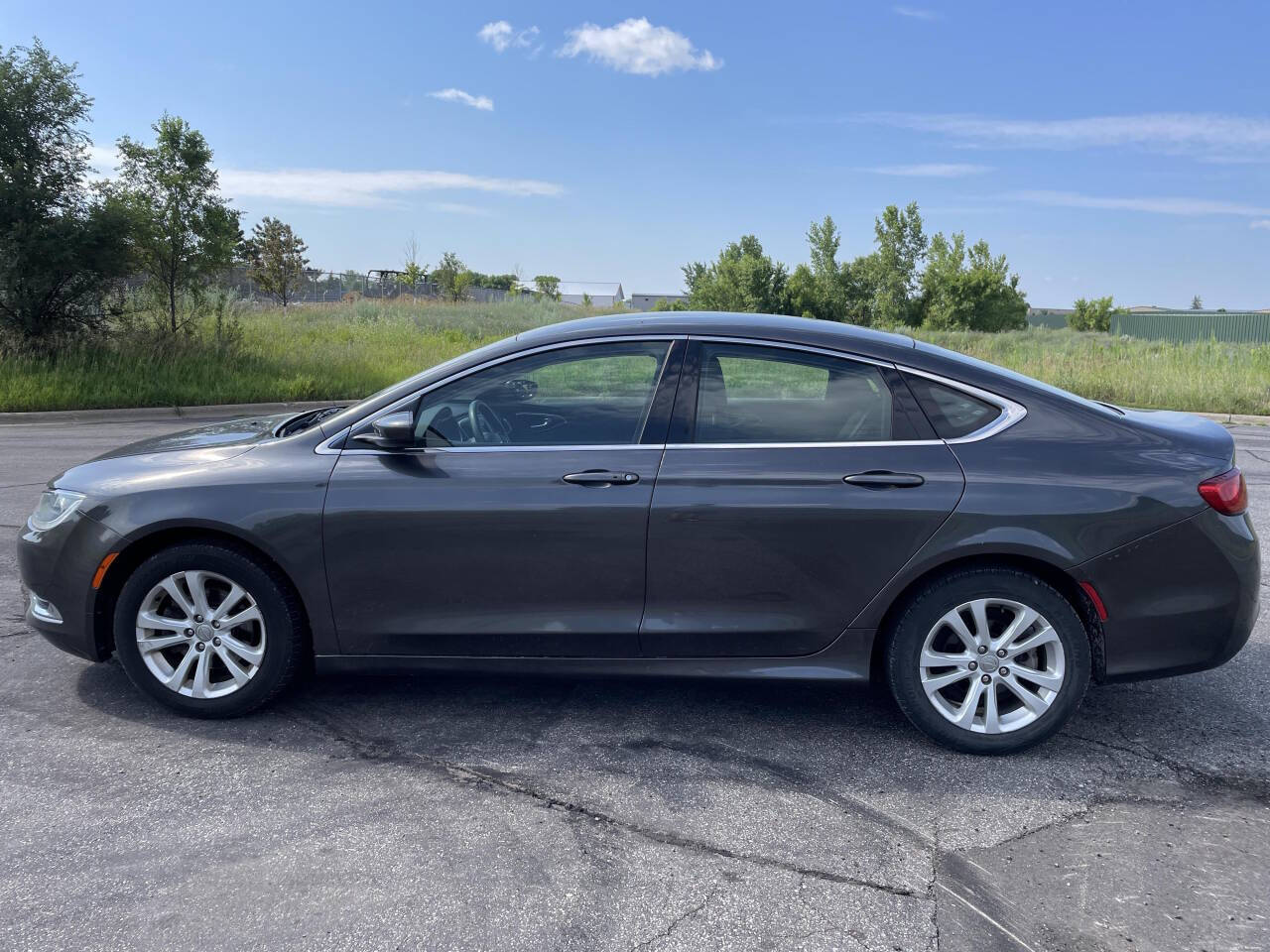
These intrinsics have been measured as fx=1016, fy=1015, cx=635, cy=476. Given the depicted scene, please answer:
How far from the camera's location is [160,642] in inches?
155

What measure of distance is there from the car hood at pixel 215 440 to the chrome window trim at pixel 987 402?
2.61m

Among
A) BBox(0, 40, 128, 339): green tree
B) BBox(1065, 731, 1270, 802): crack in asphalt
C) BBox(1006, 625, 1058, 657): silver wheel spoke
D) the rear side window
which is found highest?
BBox(0, 40, 128, 339): green tree

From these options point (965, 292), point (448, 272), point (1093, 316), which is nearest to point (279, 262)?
point (448, 272)

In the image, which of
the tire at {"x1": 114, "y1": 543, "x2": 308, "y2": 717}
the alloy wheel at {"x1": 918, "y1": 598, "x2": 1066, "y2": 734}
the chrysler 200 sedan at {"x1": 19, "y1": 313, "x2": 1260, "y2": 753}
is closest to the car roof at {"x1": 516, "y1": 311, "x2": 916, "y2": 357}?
the chrysler 200 sedan at {"x1": 19, "y1": 313, "x2": 1260, "y2": 753}

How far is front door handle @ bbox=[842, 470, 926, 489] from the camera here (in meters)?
3.68

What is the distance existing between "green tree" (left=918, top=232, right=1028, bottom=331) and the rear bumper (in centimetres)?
5985

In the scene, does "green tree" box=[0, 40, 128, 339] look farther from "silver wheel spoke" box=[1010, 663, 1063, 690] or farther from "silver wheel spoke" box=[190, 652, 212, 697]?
"silver wheel spoke" box=[1010, 663, 1063, 690]

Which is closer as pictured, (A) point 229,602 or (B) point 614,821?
(B) point 614,821

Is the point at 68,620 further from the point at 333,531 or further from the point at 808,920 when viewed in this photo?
the point at 808,920

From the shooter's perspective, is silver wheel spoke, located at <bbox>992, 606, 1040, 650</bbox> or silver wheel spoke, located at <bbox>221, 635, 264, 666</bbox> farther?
silver wheel spoke, located at <bbox>221, 635, 264, 666</bbox>

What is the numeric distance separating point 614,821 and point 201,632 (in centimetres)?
182

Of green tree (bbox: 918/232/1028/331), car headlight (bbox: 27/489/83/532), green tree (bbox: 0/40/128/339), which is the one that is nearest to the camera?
car headlight (bbox: 27/489/83/532)

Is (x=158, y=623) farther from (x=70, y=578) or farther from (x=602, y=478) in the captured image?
(x=602, y=478)

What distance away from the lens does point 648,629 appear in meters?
3.77
